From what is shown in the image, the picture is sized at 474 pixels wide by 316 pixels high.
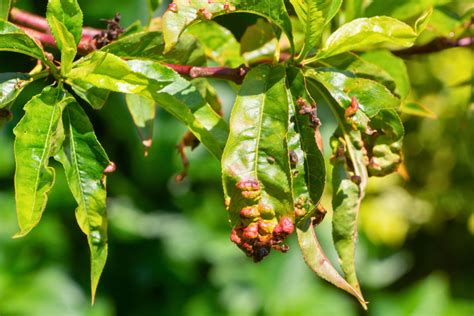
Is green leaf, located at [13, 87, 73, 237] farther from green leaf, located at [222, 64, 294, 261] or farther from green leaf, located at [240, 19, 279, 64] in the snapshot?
green leaf, located at [240, 19, 279, 64]

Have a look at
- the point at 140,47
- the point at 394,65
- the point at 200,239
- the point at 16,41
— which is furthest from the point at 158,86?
the point at 200,239

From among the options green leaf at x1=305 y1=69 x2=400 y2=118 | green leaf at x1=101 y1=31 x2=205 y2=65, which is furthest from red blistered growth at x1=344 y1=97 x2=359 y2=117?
green leaf at x1=101 y1=31 x2=205 y2=65

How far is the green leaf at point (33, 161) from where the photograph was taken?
925mm

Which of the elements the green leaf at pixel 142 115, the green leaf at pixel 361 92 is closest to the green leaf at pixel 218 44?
the green leaf at pixel 142 115

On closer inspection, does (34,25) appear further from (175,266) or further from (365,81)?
(175,266)

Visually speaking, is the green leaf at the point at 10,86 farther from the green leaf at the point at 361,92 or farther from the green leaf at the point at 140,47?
the green leaf at the point at 361,92

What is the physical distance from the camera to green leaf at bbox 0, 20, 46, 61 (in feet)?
3.09

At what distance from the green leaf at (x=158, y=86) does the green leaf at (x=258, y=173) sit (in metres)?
0.06

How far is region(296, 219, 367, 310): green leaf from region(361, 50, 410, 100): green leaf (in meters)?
0.39

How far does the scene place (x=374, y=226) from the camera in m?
2.91

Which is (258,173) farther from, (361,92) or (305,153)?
(361,92)

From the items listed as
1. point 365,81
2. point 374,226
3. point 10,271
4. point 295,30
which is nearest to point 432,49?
point 295,30

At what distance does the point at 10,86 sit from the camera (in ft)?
3.20

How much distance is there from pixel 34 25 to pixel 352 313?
1977 millimetres
